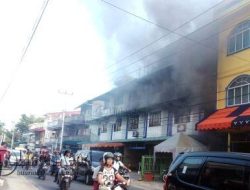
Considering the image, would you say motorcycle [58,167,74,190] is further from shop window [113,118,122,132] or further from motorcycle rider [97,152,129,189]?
shop window [113,118,122,132]

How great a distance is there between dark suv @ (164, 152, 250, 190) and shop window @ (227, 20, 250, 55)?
44.0 ft

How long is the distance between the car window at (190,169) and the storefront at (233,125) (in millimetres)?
9512

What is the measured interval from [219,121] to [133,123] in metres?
15.8

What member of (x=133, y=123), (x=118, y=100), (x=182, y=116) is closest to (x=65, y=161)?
(x=182, y=116)

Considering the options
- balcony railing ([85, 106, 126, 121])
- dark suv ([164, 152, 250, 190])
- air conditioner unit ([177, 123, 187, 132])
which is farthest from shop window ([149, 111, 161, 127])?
dark suv ([164, 152, 250, 190])

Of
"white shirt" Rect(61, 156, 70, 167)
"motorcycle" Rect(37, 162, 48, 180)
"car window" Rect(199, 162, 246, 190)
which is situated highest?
"car window" Rect(199, 162, 246, 190)

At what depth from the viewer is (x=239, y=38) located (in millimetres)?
18359

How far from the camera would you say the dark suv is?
4320 millimetres

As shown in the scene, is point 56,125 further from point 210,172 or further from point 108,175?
point 210,172

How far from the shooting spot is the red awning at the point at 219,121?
15633 mm

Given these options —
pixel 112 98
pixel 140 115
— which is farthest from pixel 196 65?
pixel 112 98

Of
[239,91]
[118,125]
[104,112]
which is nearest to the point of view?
[239,91]

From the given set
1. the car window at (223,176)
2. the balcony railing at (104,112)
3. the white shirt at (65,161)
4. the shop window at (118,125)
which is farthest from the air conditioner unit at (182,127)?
the car window at (223,176)

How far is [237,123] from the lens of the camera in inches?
581
